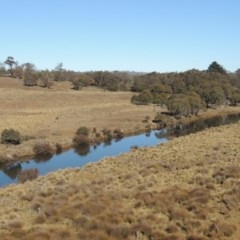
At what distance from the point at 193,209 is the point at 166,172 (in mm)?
7380

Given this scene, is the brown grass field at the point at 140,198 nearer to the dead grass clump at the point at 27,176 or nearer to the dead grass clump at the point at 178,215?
the dead grass clump at the point at 178,215

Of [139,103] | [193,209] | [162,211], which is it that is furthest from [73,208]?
[139,103]

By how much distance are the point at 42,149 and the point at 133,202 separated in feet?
102

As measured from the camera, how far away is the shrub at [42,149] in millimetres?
49219

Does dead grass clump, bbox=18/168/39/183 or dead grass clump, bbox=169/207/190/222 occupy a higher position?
dead grass clump, bbox=169/207/190/222

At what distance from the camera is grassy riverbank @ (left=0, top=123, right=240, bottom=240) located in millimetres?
16297

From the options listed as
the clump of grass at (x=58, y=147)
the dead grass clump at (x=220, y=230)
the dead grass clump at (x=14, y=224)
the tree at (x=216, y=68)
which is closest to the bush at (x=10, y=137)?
the clump of grass at (x=58, y=147)

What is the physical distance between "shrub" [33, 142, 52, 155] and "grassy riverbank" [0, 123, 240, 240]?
2071cm

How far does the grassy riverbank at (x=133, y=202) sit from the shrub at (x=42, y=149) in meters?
20.7

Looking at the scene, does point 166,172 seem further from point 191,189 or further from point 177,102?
point 177,102

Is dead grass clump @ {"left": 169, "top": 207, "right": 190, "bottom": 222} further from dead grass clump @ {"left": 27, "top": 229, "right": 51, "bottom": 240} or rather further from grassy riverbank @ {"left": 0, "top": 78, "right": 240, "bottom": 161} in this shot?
grassy riverbank @ {"left": 0, "top": 78, "right": 240, "bottom": 161}

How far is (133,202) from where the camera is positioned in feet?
65.0

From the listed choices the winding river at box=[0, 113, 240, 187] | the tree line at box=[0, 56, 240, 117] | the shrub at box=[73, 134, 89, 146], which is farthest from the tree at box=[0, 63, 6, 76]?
the shrub at box=[73, 134, 89, 146]

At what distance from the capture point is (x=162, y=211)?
1825cm
